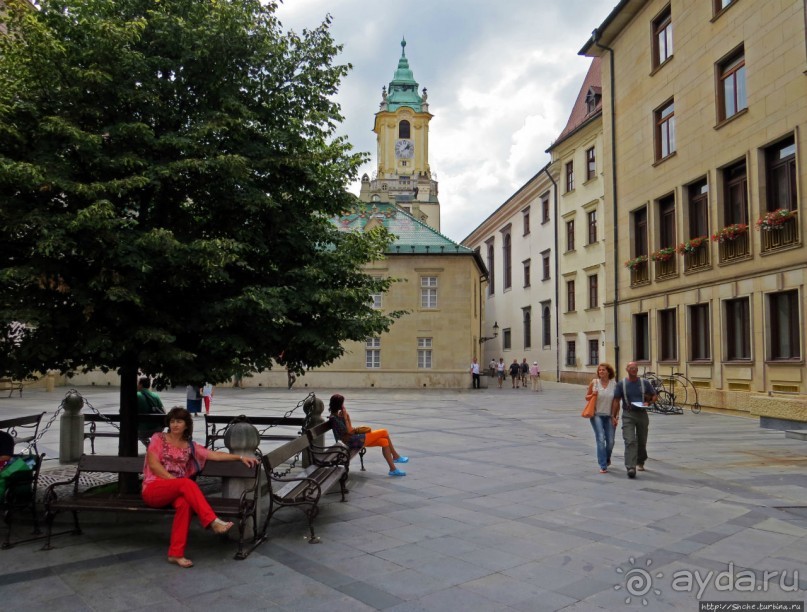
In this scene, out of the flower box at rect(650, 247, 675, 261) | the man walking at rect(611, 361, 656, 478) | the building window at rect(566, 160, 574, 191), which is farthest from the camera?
the building window at rect(566, 160, 574, 191)

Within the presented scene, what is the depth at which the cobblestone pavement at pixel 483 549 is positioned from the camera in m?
5.14

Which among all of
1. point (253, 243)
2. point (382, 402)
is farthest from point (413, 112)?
point (253, 243)

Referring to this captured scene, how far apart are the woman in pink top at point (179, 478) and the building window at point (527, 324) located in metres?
46.2

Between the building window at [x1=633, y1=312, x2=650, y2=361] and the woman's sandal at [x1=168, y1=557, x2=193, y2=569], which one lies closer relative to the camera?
the woman's sandal at [x1=168, y1=557, x2=193, y2=569]

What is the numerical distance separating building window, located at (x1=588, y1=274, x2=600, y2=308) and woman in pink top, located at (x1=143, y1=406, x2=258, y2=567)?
3508 cm

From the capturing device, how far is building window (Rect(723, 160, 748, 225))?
1994 cm

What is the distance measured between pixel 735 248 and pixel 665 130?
6.21m

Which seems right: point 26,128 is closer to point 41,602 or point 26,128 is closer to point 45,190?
point 45,190

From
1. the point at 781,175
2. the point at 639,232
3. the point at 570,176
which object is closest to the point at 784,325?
the point at 781,175

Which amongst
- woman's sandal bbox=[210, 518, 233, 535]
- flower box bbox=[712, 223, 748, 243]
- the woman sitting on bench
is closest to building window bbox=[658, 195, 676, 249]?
flower box bbox=[712, 223, 748, 243]

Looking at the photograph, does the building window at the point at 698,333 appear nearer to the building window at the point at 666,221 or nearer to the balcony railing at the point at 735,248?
the balcony railing at the point at 735,248

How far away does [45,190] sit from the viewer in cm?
677

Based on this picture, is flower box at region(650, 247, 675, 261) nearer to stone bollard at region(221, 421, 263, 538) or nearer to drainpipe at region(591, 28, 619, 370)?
drainpipe at region(591, 28, 619, 370)

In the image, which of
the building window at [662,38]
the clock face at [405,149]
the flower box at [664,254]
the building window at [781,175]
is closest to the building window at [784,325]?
the building window at [781,175]
